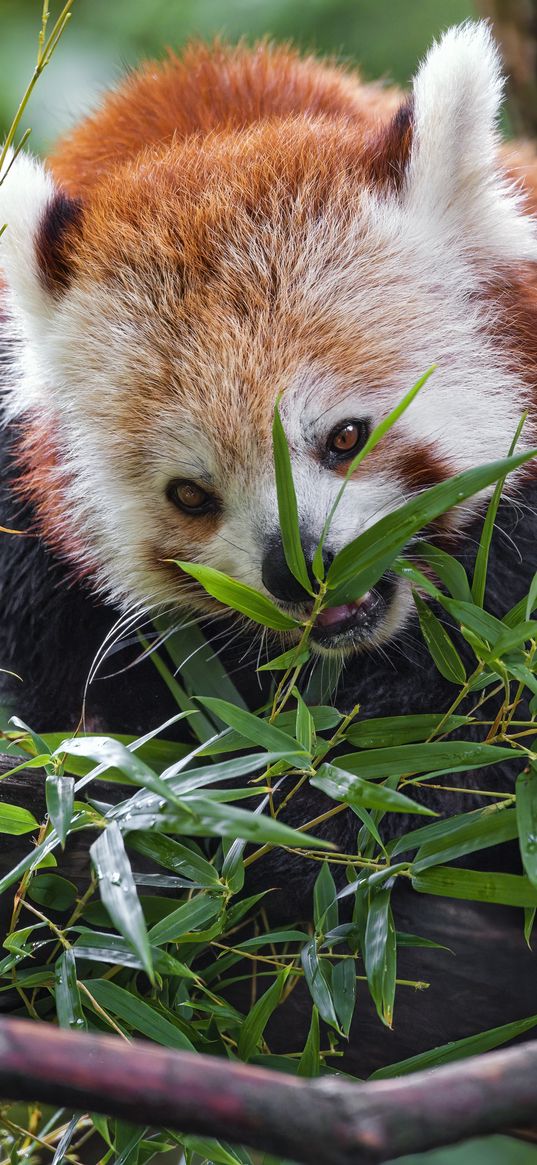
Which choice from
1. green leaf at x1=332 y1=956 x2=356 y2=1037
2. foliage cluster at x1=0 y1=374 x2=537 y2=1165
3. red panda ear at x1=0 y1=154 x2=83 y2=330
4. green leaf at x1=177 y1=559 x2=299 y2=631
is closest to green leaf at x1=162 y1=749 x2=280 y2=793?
foliage cluster at x1=0 y1=374 x2=537 y2=1165

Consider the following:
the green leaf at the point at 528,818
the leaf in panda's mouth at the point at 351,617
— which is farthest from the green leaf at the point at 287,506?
the green leaf at the point at 528,818

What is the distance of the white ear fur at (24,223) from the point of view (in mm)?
1765

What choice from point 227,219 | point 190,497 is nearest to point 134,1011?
point 190,497

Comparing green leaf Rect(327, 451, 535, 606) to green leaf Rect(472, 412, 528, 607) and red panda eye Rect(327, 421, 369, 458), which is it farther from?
red panda eye Rect(327, 421, 369, 458)

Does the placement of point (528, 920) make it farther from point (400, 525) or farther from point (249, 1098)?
point (249, 1098)

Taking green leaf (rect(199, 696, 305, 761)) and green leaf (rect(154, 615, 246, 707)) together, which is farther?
green leaf (rect(154, 615, 246, 707))

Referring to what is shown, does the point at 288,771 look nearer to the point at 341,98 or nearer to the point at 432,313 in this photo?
the point at 432,313

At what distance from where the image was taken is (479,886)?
1.35 metres

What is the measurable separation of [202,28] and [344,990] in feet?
10.6

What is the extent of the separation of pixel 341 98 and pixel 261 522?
976mm

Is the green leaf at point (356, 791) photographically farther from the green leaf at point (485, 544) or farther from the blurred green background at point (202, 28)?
the blurred green background at point (202, 28)

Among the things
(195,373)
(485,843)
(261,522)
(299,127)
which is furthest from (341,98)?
(485,843)

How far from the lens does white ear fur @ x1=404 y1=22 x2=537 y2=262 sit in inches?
64.6

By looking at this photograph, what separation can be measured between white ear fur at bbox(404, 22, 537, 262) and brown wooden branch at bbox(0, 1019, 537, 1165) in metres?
1.37
